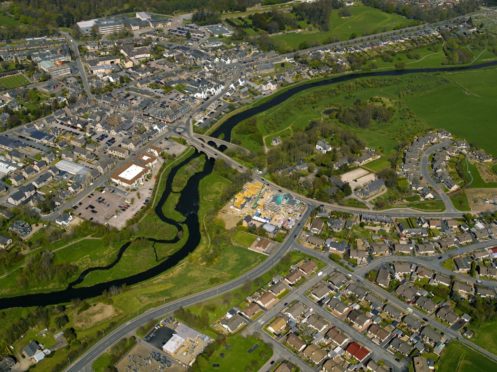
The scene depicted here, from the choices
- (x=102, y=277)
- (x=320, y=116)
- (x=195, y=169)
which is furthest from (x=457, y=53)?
(x=102, y=277)

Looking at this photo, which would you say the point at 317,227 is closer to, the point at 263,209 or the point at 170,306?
the point at 263,209

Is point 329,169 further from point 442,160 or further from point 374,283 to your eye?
point 374,283

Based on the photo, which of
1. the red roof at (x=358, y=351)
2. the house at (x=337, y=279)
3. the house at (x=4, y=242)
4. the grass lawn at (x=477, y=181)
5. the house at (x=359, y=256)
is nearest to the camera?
the red roof at (x=358, y=351)

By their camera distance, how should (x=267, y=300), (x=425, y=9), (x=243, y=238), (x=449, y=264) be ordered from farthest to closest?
(x=425, y=9), (x=243, y=238), (x=449, y=264), (x=267, y=300)

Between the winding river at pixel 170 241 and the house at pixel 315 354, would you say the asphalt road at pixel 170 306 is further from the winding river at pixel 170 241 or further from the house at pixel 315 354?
the house at pixel 315 354

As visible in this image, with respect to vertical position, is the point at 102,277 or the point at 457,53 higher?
the point at 457,53

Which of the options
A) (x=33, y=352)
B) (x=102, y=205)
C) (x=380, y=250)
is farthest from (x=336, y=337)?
(x=102, y=205)

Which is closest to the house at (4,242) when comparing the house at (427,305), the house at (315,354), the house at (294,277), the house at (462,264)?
the house at (294,277)
